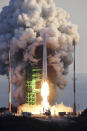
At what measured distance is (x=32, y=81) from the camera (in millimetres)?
113750

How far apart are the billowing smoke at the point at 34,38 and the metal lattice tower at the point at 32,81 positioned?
3.83ft

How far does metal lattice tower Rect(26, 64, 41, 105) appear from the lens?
11362 centimetres

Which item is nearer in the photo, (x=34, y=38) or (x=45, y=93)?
(x=45, y=93)

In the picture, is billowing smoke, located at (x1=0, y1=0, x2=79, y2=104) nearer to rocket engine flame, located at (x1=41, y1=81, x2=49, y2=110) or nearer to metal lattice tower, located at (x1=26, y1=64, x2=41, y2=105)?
metal lattice tower, located at (x1=26, y1=64, x2=41, y2=105)

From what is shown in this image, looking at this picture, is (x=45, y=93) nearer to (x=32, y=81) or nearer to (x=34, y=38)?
(x=32, y=81)

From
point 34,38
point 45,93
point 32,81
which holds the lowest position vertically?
point 45,93

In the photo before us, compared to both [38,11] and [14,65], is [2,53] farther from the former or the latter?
[38,11]

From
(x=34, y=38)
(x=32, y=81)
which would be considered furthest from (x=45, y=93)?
(x=34, y=38)

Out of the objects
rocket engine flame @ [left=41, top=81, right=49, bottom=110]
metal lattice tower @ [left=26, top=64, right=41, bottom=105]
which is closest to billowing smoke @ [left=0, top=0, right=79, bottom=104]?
metal lattice tower @ [left=26, top=64, right=41, bottom=105]

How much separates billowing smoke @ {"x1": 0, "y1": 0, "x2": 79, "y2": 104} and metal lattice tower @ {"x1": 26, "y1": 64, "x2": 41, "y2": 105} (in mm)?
1168

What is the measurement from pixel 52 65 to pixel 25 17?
42.7 ft

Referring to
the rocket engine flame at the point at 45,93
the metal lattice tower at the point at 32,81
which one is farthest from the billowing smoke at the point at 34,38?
the rocket engine flame at the point at 45,93

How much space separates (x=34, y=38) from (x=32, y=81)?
993cm

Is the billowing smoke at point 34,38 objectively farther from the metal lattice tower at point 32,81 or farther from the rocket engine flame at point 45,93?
the rocket engine flame at point 45,93
